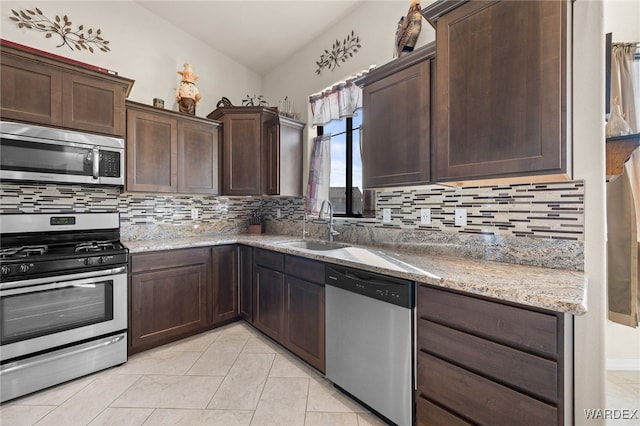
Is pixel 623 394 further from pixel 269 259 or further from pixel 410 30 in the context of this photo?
pixel 410 30

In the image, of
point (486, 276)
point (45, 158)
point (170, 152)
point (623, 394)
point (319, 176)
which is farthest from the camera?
point (319, 176)

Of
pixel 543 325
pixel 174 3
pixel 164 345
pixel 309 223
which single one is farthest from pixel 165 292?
pixel 174 3

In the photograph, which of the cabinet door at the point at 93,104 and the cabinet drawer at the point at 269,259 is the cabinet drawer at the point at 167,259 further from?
the cabinet door at the point at 93,104

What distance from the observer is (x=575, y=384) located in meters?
1.02

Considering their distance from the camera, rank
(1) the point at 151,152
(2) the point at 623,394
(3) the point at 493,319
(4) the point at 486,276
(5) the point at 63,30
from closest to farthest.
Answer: (3) the point at 493,319
(4) the point at 486,276
(2) the point at 623,394
(5) the point at 63,30
(1) the point at 151,152

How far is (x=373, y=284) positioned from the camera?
154cm

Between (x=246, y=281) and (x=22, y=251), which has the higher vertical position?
(x=22, y=251)

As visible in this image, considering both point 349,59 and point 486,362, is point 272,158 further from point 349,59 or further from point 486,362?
point 486,362

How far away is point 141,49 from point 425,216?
3227 millimetres

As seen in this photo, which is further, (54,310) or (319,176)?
(319,176)

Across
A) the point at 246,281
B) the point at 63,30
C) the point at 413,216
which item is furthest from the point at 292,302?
the point at 63,30

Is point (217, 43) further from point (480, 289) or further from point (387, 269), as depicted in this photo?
point (480, 289)

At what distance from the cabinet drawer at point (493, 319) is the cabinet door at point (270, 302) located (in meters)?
1.31

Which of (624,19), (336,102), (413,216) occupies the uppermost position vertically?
(624,19)
